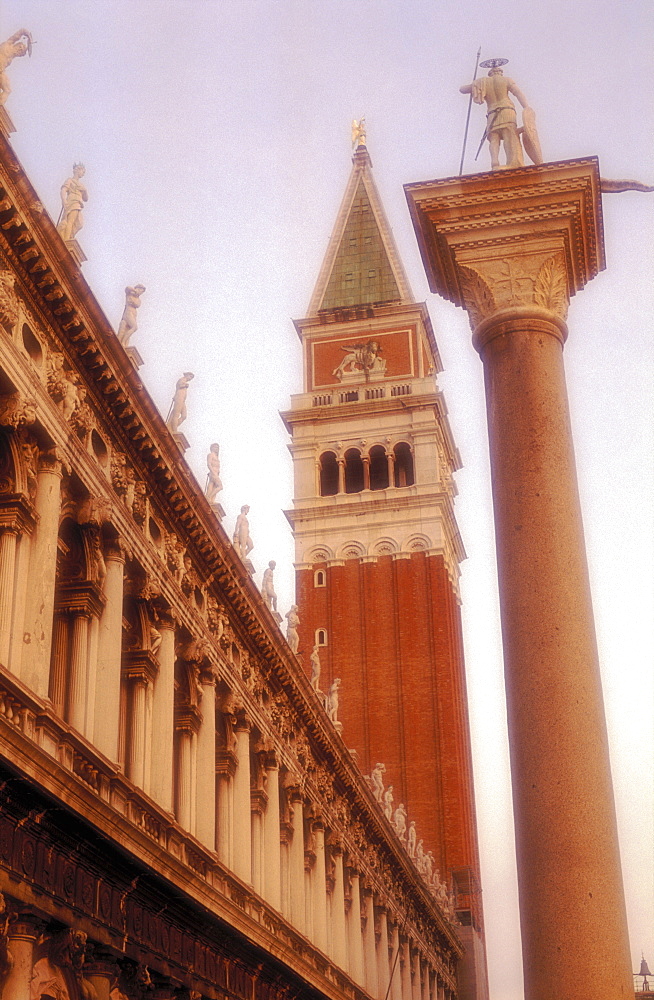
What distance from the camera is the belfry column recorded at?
1105 centimetres

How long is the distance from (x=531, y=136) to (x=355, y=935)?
2676 cm

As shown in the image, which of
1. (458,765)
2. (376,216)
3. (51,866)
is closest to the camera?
(51,866)

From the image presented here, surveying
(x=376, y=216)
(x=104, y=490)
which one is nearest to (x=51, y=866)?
(x=104, y=490)

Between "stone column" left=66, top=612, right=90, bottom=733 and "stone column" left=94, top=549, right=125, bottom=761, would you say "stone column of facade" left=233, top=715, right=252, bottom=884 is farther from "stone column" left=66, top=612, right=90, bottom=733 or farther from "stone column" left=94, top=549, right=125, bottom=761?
"stone column" left=66, top=612, right=90, bottom=733

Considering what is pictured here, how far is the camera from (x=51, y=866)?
1558cm

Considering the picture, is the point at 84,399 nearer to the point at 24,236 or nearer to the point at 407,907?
the point at 24,236

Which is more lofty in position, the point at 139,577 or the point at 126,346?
the point at 126,346

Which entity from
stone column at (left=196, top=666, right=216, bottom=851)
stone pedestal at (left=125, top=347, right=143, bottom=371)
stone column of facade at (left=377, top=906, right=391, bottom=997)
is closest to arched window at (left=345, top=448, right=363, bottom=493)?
stone column of facade at (left=377, top=906, right=391, bottom=997)

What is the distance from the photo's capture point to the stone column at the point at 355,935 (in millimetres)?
35625

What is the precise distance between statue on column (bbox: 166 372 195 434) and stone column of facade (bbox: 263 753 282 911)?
27.3 ft

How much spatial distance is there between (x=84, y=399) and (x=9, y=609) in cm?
418

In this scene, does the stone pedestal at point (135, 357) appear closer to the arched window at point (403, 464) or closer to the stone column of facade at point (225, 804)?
the stone column of facade at point (225, 804)

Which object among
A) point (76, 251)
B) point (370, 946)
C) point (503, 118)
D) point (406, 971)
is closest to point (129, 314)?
point (76, 251)

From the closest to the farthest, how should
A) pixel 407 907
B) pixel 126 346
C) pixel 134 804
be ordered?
1. pixel 134 804
2. pixel 126 346
3. pixel 407 907
